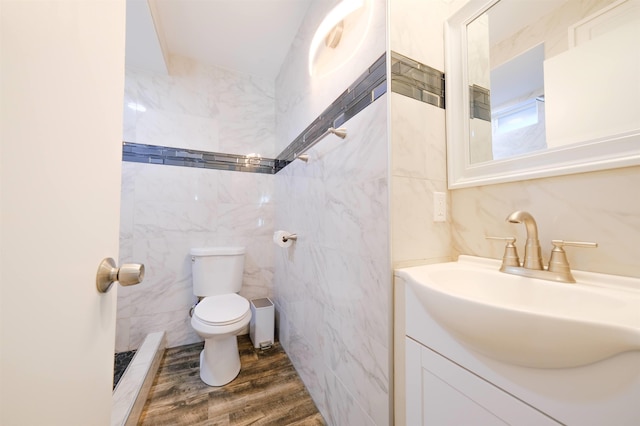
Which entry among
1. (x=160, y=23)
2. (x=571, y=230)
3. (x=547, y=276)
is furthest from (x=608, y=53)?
(x=160, y=23)

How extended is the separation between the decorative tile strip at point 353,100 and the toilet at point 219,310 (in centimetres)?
108

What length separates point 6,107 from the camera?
0.80 feet

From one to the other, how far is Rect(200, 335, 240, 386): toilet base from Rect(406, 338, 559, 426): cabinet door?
1.16 m

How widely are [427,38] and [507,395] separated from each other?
1.20 meters

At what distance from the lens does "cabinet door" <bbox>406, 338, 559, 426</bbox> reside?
0.50 m

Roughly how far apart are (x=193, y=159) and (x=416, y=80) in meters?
1.79

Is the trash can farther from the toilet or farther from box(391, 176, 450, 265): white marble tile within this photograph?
box(391, 176, 450, 265): white marble tile

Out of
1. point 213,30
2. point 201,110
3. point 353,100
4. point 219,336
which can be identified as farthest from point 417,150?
point 201,110

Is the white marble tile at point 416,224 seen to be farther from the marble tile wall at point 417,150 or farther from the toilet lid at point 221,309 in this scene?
the toilet lid at point 221,309

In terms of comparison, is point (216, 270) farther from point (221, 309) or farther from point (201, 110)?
point (201, 110)

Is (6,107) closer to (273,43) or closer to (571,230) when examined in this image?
(571,230)

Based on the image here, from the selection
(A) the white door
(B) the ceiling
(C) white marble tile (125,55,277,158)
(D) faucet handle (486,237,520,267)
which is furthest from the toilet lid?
(B) the ceiling

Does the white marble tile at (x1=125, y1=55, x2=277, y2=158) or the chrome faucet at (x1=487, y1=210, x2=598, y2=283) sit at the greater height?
the white marble tile at (x1=125, y1=55, x2=277, y2=158)

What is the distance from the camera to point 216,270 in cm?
182
